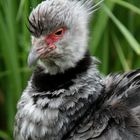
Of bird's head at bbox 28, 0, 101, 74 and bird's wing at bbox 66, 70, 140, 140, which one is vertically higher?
bird's head at bbox 28, 0, 101, 74

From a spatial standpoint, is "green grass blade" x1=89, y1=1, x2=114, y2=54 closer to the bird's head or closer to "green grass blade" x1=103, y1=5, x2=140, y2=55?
"green grass blade" x1=103, y1=5, x2=140, y2=55

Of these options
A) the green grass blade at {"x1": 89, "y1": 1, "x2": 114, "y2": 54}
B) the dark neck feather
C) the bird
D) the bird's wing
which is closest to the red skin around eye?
the bird

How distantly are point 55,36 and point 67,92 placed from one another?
0.70 feet

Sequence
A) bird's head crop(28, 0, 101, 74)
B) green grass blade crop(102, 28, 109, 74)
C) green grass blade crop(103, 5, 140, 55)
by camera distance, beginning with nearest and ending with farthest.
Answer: bird's head crop(28, 0, 101, 74), green grass blade crop(103, 5, 140, 55), green grass blade crop(102, 28, 109, 74)

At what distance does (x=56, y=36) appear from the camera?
2.28 m

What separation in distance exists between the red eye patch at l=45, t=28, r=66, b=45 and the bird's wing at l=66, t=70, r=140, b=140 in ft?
0.90

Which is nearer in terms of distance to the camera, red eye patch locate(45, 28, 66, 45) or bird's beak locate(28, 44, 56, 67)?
bird's beak locate(28, 44, 56, 67)

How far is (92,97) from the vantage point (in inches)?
90.0

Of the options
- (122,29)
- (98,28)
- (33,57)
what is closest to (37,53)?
(33,57)

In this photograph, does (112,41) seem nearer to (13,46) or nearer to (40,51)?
(13,46)

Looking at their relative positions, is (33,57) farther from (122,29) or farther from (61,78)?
(122,29)

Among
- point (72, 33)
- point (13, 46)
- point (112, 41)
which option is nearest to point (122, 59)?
point (112, 41)

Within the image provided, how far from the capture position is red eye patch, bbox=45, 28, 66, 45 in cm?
227

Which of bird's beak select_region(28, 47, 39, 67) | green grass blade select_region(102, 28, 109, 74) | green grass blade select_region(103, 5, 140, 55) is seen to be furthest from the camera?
green grass blade select_region(102, 28, 109, 74)
